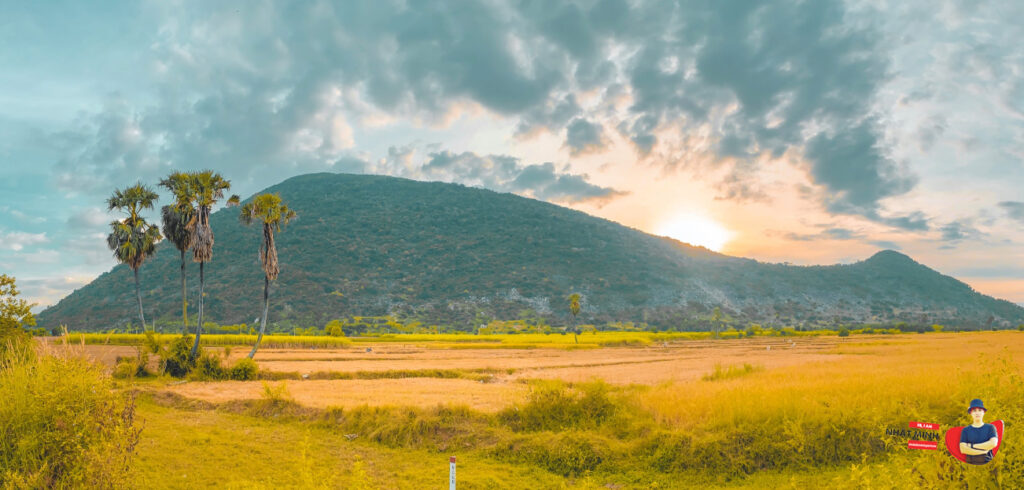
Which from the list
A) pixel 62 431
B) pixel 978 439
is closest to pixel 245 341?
pixel 62 431

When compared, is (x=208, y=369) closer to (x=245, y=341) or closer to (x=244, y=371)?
(x=244, y=371)

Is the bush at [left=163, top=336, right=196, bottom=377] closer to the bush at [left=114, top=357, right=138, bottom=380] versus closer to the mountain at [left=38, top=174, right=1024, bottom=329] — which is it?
the bush at [left=114, top=357, right=138, bottom=380]

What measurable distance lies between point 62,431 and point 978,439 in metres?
14.9

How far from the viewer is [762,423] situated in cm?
1430

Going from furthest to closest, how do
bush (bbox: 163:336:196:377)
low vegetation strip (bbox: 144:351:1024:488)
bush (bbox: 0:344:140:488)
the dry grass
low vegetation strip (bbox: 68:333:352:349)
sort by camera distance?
1. low vegetation strip (bbox: 68:333:352:349)
2. bush (bbox: 163:336:196:377)
3. the dry grass
4. low vegetation strip (bbox: 144:351:1024:488)
5. bush (bbox: 0:344:140:488)

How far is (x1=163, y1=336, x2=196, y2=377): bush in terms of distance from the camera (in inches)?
1316

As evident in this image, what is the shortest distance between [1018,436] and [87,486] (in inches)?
621

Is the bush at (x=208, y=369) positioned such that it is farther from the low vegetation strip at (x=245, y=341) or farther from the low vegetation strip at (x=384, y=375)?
the low vegetation strip at (x=245, y=341)

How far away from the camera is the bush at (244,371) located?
32656 mm

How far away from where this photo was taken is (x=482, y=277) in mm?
140750

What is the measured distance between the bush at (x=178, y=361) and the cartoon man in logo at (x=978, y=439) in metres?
38.5

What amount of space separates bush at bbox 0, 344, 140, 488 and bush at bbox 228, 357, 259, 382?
23.5 metres

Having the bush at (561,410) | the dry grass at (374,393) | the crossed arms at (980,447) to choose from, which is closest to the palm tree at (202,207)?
the dry grass at (374,393)

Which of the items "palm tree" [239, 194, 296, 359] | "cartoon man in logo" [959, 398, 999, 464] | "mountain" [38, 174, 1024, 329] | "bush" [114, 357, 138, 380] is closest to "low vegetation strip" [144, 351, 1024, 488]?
"cartoon man in logo" [959, 398, 999, 464]
